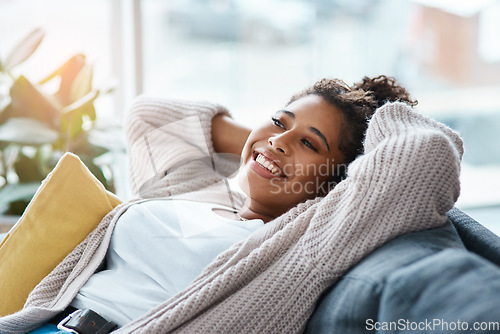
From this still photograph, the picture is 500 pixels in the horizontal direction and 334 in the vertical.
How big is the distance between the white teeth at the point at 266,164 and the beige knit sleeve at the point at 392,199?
329 mm

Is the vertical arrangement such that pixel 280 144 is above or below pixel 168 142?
above

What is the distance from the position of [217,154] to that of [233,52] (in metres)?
1.86

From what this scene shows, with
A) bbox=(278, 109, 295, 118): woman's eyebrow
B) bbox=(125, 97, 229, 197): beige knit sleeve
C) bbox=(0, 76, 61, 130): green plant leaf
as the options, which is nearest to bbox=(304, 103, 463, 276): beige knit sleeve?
bbox=(278, 109, 295, 118): woman's eyebrow

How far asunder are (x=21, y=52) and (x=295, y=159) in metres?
1.49

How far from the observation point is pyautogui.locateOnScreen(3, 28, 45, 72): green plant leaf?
2.32 meters

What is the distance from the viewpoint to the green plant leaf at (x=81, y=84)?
92.9 inches

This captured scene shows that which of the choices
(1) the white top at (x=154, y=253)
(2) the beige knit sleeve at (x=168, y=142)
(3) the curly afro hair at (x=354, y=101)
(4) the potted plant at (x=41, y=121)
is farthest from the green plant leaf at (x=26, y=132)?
(3) the curly afro hair at (x=354, y=101)

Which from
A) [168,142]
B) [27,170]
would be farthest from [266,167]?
[27,170]

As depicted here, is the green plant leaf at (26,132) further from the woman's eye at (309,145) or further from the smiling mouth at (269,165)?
the woman's eye at (309,145)

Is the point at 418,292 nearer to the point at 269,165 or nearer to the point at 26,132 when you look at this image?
the point at 269,165

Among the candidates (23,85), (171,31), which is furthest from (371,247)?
(171,31)

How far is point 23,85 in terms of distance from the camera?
2.27 m

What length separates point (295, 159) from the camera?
1.43 m

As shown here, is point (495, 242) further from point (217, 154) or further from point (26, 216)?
point (26, 216)
